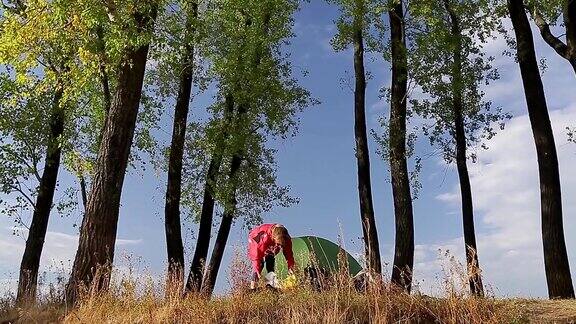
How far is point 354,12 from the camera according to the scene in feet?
66.9

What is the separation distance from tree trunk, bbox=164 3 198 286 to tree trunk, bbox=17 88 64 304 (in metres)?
3.49

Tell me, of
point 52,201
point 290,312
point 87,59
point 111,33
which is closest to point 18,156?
point 52,201

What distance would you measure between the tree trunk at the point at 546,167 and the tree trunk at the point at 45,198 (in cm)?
1261

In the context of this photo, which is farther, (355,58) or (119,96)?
(355,58)

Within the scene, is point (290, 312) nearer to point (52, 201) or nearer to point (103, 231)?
point (103, 231)

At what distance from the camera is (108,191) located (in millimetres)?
12820

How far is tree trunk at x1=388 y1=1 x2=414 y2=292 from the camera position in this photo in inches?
648

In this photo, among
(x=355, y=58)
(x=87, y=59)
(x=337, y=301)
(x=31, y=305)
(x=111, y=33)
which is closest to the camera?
(x=337, y=301)

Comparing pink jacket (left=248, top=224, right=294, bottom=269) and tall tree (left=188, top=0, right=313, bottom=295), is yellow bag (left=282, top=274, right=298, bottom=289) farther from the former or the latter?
tall tree (left=188, top=0, right=313, bottom=295)

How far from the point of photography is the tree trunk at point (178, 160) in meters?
18.2

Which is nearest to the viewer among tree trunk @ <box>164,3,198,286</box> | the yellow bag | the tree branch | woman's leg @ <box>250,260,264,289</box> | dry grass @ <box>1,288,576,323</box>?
dry grass @ <box>1,288,576,323</box>

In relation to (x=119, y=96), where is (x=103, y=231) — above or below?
below

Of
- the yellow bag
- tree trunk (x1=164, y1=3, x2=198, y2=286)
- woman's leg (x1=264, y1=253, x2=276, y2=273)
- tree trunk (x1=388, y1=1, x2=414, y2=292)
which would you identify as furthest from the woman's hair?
tree trunk (x1=164, y1=3, x2=198, y2=286)

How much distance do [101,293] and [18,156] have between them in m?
11.8
